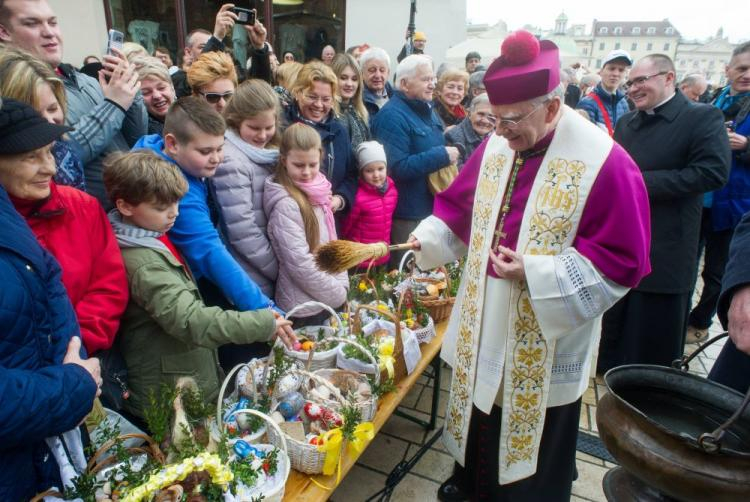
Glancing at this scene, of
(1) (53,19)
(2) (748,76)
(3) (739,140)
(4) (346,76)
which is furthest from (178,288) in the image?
(2) (748,76)

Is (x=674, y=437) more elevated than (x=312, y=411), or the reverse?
(x=674, y=437)

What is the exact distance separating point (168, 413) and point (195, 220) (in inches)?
36.6

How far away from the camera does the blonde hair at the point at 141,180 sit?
1.83 metres

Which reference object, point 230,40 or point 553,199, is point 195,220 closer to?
point 553,199

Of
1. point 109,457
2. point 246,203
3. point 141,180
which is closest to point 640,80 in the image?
point 246,203

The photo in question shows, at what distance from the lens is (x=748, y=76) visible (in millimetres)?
4363

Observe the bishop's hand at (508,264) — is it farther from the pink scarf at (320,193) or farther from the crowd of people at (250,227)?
the pink scarf at (320,193)

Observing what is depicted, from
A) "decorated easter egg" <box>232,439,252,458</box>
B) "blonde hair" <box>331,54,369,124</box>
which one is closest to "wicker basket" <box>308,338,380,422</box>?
"decorated easter egg" <box>232,439,252,458</box>

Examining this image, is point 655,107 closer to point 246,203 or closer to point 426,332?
point 426,332

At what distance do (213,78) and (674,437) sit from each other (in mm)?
2867

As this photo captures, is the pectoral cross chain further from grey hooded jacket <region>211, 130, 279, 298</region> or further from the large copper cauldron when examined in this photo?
grey hooded jacket <region>211, 130, 279, 298</region>

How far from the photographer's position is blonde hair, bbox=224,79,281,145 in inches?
103

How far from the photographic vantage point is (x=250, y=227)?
2.63m

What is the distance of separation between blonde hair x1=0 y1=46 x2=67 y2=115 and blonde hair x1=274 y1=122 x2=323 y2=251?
116 cm
